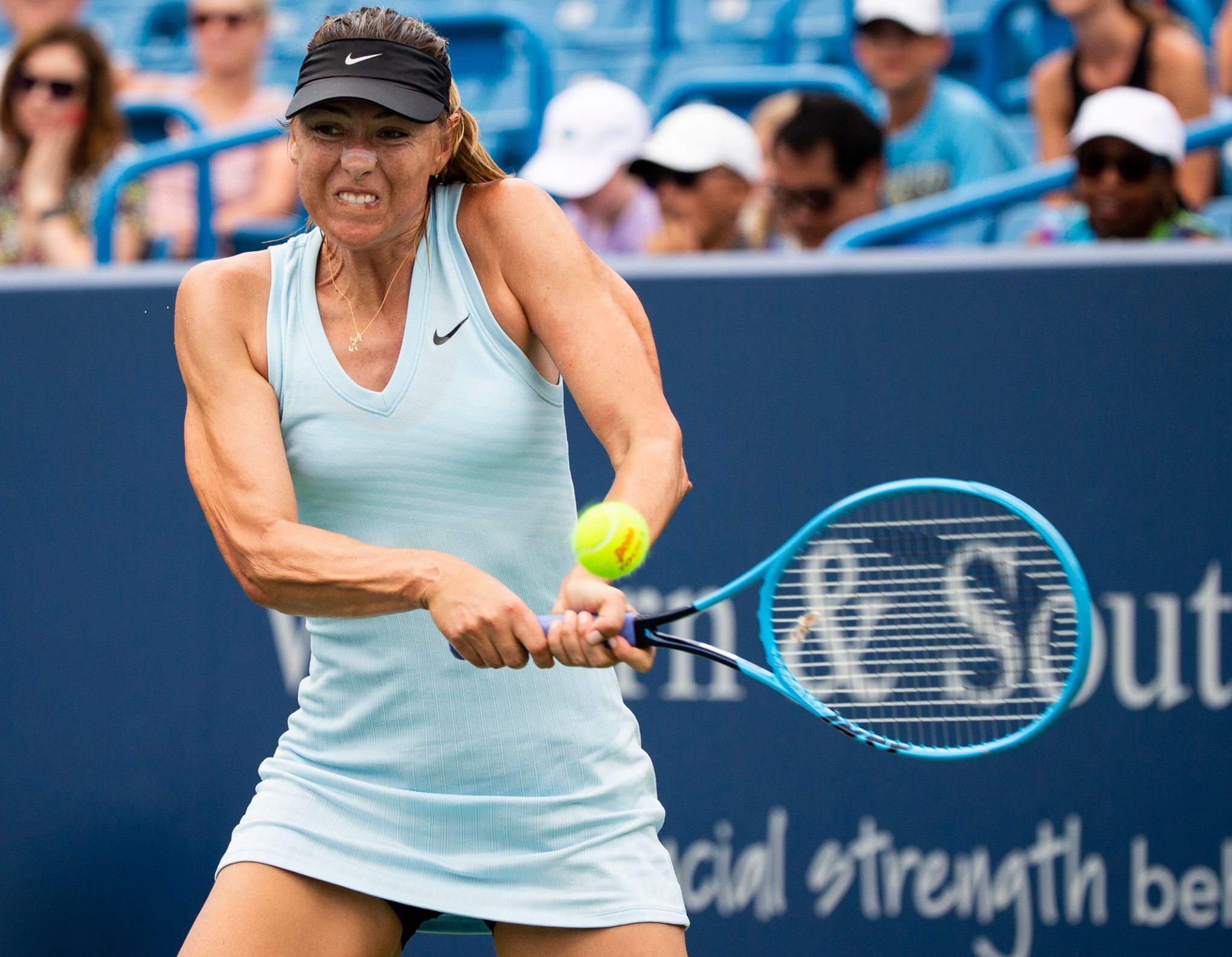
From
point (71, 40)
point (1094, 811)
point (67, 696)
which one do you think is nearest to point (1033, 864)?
point (1094, 811)

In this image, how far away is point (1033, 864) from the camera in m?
3.29

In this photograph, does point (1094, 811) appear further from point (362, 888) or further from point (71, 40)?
point (71, 40)

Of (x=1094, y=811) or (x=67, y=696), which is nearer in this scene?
(x=1094, y=811)

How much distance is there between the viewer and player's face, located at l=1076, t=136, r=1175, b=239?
3680mm

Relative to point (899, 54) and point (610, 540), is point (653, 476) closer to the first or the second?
point (610, 540)

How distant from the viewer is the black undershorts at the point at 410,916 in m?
2.18

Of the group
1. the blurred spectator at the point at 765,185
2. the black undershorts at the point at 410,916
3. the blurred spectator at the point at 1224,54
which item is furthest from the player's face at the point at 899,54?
the black undershorts at the point at 410,916

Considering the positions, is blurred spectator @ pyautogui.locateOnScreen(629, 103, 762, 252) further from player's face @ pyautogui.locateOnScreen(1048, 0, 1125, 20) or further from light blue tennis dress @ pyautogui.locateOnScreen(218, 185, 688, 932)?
light blue tennis dress @ pyautogui.locateOnScreen(218, 185, 688, 932)

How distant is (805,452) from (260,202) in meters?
2.37

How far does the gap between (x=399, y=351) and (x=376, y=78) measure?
359 mm

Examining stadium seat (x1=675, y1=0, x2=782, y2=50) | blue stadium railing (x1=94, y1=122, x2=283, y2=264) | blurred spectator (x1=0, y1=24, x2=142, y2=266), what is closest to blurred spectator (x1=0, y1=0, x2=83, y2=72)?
blurred spectator (x1=0, y1=24, x2=142, y2=266)

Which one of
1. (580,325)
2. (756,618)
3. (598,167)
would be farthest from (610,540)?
(598,167)

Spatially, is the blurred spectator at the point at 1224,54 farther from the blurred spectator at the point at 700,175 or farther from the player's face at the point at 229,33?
the player's face at the point at 229,33

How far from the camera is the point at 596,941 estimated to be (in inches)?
82.7
